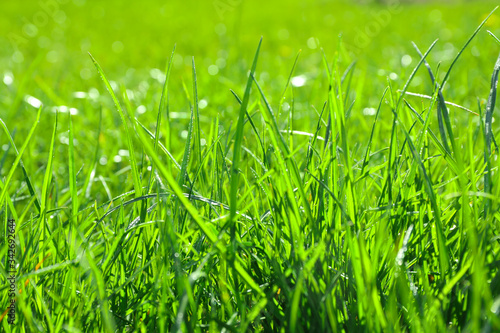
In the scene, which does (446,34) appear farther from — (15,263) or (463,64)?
(15,263)

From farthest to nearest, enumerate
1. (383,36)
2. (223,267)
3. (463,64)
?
(383,36), (463,64), (223,267)

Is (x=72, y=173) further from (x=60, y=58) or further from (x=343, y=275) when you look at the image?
(x=60, y=58)

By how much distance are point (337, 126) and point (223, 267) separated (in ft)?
1.04

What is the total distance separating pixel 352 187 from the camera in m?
0.78

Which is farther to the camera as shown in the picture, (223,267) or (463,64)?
(463,64)

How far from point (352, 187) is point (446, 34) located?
4.91 m

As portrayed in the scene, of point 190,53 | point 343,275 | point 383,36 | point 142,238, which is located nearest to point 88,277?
point 142,238

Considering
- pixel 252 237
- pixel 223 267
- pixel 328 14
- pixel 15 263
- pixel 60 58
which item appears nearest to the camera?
pixel 223 267

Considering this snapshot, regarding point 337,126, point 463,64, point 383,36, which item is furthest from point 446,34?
point 337,126

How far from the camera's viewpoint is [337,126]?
2.77ft

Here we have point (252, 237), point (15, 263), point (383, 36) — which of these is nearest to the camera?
point (252, 237)

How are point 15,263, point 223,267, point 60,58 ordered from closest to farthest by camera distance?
point 223,267, point 15,263, point 60,58

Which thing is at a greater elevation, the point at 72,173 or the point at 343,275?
the point at 72,173

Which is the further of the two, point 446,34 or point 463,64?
point 446,34
